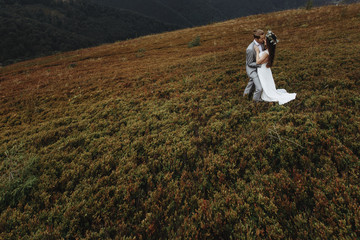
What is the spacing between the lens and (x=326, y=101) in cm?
593

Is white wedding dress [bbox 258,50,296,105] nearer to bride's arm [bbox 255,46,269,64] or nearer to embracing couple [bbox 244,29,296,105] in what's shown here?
embracing couple [bbox 244,29,296,105]

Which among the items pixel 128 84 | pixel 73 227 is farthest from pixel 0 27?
pixel 73 227

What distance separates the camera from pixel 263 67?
6457mm

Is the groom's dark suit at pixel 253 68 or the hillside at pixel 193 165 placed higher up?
the groom's dark suit at pixel 253 68

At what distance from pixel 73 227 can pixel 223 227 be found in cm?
309

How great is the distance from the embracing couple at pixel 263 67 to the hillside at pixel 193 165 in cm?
52

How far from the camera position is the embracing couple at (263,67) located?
19.8 feet

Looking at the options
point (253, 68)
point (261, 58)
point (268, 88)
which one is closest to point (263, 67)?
point (253, 68)

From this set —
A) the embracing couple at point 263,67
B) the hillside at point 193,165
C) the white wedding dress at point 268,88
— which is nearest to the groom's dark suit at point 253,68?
the embracing couple at point 263,67

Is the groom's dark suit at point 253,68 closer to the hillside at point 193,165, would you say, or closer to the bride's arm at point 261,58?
the bride's arm at point 261,58

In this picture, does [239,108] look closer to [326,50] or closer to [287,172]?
[287,172]

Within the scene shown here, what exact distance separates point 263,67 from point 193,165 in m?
5.20

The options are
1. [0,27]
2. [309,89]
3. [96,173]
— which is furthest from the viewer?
[0,27]

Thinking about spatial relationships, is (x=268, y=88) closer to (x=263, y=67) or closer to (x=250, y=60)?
(x=263, y=67)
